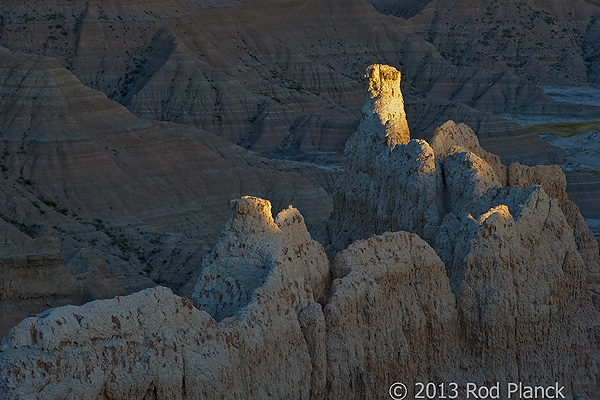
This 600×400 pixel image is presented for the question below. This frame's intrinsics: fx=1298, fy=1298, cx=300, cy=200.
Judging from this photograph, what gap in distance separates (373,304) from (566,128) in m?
109

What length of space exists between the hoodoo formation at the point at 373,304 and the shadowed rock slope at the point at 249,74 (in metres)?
75.6

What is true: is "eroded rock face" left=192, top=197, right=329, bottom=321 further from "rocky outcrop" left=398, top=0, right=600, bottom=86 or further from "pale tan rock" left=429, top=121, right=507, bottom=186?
"rocky outcrop" left=398, top=0, right=600, bottom=86

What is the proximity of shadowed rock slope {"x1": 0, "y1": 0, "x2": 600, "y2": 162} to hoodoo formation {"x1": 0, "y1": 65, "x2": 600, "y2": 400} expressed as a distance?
7557cm

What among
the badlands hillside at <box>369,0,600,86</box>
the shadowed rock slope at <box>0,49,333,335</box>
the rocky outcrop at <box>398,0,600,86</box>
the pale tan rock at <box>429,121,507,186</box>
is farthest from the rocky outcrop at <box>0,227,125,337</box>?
the rocky outcrop at <box>398,0,600,86</box>

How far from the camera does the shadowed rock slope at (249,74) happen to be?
116m

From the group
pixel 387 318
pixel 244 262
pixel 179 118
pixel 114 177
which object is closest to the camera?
pixel 244 262

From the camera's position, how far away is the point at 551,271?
26344 mm

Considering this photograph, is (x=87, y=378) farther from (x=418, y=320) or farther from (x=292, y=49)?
(x=292, y=49)

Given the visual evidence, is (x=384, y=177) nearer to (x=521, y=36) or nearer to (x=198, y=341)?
(x=198, y=341)

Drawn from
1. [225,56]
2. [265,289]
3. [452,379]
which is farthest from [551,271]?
[225,56]

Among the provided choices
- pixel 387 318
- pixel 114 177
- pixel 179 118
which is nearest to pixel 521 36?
pixel 179 118

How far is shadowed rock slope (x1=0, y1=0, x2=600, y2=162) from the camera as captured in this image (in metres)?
116

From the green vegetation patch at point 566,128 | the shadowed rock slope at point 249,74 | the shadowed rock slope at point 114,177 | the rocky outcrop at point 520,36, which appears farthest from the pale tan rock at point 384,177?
the rocky outcrop at point 520,36

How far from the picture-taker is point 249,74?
127 meters
